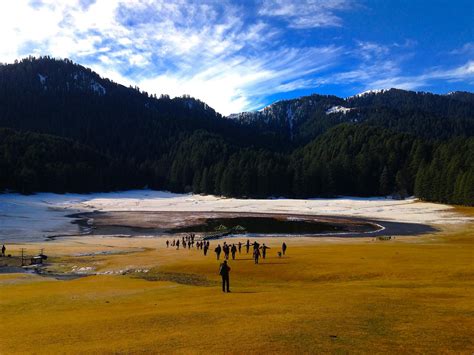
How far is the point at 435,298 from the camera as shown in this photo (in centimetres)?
2381

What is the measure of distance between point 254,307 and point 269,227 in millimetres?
67781

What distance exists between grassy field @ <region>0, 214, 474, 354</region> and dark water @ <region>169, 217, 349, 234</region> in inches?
1421

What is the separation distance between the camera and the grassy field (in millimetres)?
15422

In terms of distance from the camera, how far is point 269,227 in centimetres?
8912

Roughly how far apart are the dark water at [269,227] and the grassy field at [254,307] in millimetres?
36099

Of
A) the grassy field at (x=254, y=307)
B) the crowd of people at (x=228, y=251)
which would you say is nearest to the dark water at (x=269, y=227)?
the crowd of people at (x=228, y=251)

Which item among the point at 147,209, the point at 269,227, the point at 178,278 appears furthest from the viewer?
the point at 147,209

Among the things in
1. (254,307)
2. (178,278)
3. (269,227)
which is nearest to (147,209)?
(269,227)

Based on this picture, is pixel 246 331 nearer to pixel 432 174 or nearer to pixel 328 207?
pixel 328 207

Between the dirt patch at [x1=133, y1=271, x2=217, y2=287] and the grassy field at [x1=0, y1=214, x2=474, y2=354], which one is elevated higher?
the grassy field at [x1=0, y1=214, x2=474, y2=354]

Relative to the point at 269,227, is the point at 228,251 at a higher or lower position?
higher

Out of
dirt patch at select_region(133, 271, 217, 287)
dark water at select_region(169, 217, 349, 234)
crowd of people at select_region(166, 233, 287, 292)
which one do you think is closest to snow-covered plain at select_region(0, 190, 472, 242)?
dark water at select_region(169, 217, 349, 234)

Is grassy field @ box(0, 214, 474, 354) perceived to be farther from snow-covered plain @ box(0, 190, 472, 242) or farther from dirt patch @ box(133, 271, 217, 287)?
snow-covered plain @ box(0, 190, 472, 242)

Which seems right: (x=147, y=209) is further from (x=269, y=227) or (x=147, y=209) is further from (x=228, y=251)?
(x=228, y=251)
